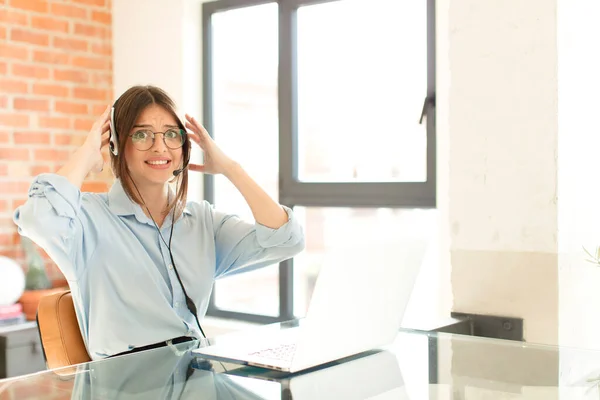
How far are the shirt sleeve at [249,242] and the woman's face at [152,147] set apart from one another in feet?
0.83

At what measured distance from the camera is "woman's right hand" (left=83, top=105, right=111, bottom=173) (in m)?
2.09

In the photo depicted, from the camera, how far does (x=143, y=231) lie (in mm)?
2170

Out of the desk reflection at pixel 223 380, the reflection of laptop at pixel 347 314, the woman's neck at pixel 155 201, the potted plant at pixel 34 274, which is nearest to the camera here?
the desk reflection at pixel 223 380

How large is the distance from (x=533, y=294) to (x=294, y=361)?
1.22 metres

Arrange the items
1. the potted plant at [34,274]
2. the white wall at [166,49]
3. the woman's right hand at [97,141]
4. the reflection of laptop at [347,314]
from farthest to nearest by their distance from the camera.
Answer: the white wall at [166,49], the potted plant at [34,274], the woman's right hand at [97,141], the reflection of laptop at [347,314]

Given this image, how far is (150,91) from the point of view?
2.20 meters

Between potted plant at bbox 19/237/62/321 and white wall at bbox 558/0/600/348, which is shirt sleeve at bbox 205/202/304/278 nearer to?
white wall at bbox 558/0/600/348

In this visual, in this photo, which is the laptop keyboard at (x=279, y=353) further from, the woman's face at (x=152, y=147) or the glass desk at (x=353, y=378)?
the woman's face at (x=152, y=147)

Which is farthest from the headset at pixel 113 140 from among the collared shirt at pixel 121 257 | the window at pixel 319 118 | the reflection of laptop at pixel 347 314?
the window at pixel 319 118

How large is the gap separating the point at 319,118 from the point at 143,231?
5.04 ft

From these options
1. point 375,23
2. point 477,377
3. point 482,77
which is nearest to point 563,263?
point 482,77

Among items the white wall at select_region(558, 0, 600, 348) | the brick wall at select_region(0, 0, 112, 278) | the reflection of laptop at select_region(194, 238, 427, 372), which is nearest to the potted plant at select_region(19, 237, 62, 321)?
the brick wall at select_region(0, 0, 112, 278)

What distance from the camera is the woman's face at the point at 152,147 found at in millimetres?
2148

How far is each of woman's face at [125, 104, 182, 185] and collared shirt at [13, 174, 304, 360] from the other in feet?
0.30
